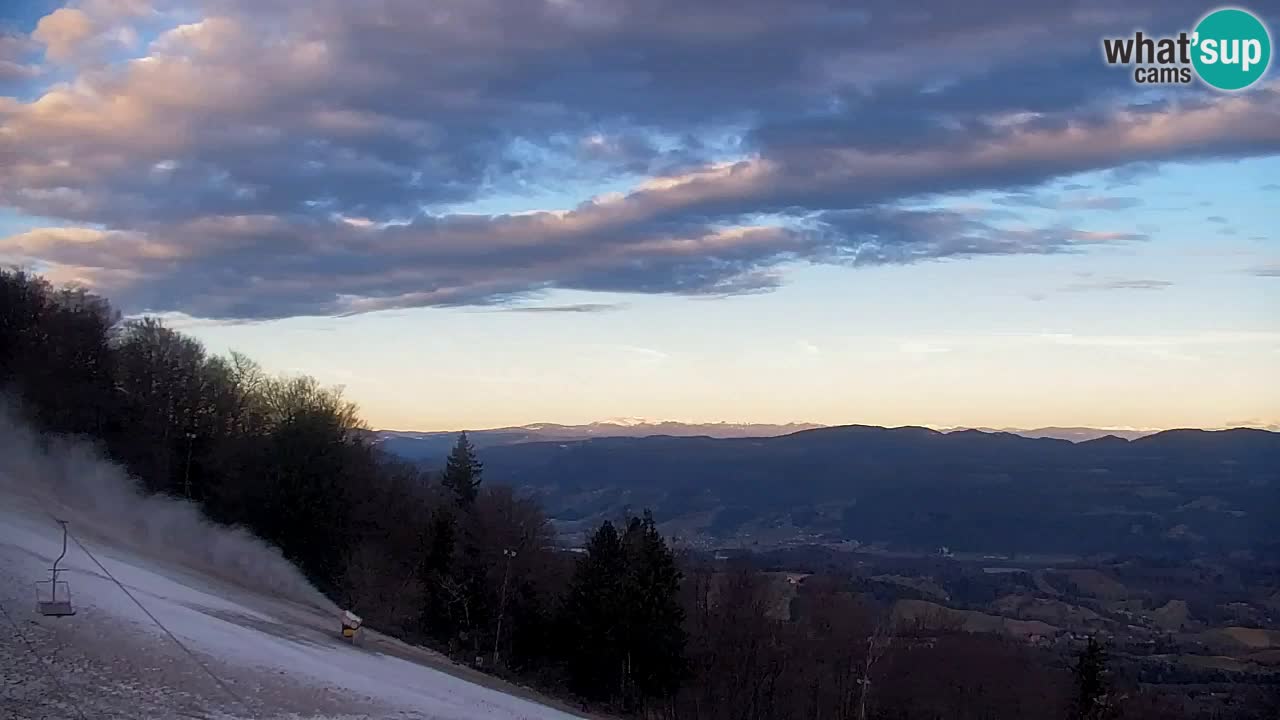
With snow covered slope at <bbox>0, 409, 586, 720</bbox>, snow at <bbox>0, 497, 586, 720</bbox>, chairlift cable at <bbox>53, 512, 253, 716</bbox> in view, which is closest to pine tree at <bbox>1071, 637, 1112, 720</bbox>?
snow at <bbox>0, 497, 586, 720</bbox>

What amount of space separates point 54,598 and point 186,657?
4.23 meters

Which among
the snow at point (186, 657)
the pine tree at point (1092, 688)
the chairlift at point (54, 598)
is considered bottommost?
the pine tree at point (1092, 688)

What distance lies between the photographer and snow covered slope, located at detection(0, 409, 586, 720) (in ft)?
87.2

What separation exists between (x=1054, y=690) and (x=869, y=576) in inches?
4020

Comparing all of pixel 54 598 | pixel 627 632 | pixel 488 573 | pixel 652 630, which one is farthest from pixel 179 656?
pixel 488 573

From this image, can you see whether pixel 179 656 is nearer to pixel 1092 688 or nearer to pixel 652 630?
pixel 652 630

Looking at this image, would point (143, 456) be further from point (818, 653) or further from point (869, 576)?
point (869, 576)

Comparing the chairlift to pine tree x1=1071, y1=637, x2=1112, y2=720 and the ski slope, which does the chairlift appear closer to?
the ski slope

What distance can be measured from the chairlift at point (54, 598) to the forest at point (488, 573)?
25522 mm

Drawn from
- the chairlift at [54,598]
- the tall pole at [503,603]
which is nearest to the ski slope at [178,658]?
the chairlift at [54,598]

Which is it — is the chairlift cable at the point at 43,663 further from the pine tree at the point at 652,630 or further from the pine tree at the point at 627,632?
the pine tree at the point at 652,630

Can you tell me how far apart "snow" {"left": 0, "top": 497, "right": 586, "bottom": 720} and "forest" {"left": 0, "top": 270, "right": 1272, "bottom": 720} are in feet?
47.0

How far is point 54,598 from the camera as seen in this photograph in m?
31.3

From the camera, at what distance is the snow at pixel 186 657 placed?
26969mm
